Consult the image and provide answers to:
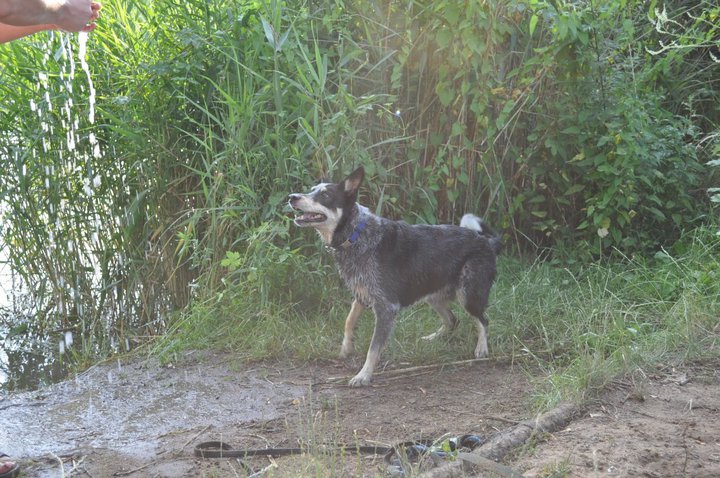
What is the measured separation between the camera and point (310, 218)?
488 centimetres

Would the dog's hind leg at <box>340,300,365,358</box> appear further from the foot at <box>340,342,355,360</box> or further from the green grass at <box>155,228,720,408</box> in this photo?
the green grass at <box>155,228,720,408</box>

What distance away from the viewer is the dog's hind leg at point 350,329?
5.16m

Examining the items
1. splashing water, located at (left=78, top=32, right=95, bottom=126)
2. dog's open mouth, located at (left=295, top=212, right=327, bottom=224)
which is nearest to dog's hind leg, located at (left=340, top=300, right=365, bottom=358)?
dog's open mouth, located at (left=295, top=212, right=327, bottom=224)

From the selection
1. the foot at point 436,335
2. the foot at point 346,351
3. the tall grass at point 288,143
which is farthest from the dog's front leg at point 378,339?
the tall grass at point 288,143

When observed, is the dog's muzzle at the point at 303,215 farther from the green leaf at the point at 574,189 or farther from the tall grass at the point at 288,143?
the green leaf at the point at 574,189

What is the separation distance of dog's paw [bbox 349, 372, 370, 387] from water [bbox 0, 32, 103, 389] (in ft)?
7.22

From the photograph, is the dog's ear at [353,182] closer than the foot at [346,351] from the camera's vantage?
Yes

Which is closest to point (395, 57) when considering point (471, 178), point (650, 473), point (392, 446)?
point (471, 178)

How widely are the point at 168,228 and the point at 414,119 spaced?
2008mm

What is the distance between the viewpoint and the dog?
A: 493 centimetres

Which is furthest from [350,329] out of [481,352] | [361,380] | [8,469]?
[8,469]

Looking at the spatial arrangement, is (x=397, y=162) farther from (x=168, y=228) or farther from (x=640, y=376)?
(x=640, y=376)

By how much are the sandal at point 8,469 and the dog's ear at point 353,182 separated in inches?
90.9

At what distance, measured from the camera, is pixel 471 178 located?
641 centimetres
